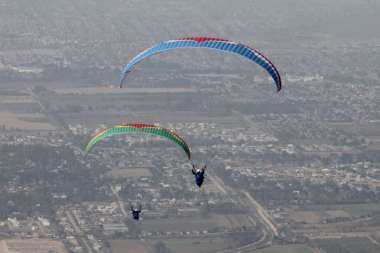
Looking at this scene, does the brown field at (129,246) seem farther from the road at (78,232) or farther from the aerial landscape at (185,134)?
the road at (78,232)

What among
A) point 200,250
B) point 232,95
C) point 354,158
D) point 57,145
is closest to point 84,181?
point 57,145

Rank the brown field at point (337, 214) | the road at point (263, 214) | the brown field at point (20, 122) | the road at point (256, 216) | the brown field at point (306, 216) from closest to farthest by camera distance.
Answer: the road at point (256, 216) < the road at point (263, 214) < the brown field at point (306, 216) < the brown field at point (337, 214) < the brown field at point (20, 122)

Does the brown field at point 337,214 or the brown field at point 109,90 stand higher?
the brown field at point 109,90

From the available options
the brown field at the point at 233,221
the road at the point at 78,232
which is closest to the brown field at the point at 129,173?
the road at the point at 78,232

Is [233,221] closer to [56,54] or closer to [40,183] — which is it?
[40,183]

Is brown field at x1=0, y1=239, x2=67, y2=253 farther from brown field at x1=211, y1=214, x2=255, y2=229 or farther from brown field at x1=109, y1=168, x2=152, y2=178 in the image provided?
brown field at x1=109, y1=168, x2=152, y2=178

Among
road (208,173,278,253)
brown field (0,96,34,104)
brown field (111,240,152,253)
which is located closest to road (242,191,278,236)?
road (208,173,278,253)

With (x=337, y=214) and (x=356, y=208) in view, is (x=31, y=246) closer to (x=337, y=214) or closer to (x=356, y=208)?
(x=337, y=214)
